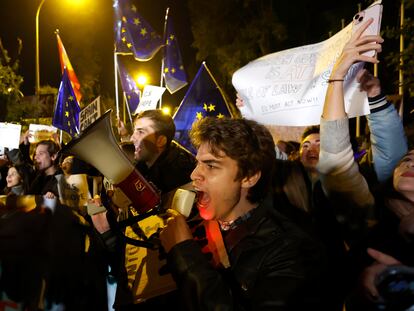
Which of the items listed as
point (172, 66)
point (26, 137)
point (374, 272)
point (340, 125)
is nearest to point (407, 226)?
point (374, 272)

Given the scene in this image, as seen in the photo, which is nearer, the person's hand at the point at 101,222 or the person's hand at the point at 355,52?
the person's hand at the point at 101,222

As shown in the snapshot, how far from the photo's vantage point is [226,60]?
23.9 m

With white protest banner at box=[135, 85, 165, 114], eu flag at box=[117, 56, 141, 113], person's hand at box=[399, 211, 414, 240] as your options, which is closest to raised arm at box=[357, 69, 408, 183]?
person's hand at box=[399, 211, 414, 240]

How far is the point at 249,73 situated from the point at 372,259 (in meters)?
1.72

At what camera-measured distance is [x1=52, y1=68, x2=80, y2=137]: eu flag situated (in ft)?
23.1

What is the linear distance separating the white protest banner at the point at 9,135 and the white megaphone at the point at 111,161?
446cm

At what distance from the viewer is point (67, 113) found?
7.12 metres

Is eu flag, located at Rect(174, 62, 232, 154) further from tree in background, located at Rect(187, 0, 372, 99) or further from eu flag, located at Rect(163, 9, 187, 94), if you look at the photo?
tree in background, located at Rect(187, 0, 372, 99)

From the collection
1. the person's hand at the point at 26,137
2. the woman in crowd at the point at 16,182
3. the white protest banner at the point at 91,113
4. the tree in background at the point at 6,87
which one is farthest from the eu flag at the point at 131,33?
the tree in background at the point at 6,87

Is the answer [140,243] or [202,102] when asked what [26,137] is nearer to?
[202,102]

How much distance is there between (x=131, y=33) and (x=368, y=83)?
7.55 m

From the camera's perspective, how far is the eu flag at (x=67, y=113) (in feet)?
23.1

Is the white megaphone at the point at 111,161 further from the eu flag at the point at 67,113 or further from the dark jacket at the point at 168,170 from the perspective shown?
the eu flag at the point at 67,113

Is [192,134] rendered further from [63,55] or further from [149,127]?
[63,55]
